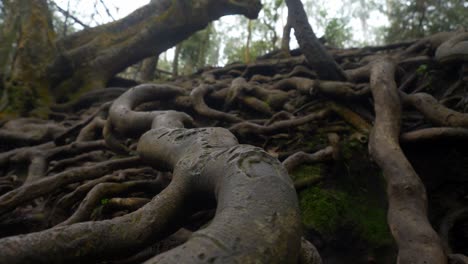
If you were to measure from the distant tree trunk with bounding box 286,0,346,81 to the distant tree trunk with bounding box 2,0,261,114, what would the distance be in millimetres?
2864

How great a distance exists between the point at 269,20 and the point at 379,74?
7699 mm

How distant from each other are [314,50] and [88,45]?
414cm

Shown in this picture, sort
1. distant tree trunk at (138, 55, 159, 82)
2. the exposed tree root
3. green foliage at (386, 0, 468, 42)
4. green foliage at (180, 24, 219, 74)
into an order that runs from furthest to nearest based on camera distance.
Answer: green foliage at (180, 24, 219, 74) → distant tree trunk at (138, 55, 159, 82) → green foliage at (386, 0, 468, 42) → the exposed tree root

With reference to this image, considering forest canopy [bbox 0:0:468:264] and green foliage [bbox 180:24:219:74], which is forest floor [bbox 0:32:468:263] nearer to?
forest canopy [bbox 0:0:468:264]

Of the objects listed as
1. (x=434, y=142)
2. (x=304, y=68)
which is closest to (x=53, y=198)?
(x=434, y=142)

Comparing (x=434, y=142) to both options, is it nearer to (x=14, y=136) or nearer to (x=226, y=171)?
(x=226, y=171)

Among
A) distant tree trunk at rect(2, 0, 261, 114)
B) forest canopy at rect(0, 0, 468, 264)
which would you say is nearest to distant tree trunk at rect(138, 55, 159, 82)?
distant tree trunk at rect(2, 0, 261, 114)

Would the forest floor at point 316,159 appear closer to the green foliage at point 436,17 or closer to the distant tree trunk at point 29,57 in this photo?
the distant tree trunk at point 29,57

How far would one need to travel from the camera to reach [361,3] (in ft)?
73.6

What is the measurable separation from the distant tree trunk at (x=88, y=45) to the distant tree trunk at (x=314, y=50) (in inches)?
113

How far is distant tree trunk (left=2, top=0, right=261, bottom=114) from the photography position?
A: 5324mm

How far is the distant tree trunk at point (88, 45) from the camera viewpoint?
5324 mm

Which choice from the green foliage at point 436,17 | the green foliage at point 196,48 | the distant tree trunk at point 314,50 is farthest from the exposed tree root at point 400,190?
the green foliage at point 196,48

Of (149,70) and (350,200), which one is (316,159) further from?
(149,70)
